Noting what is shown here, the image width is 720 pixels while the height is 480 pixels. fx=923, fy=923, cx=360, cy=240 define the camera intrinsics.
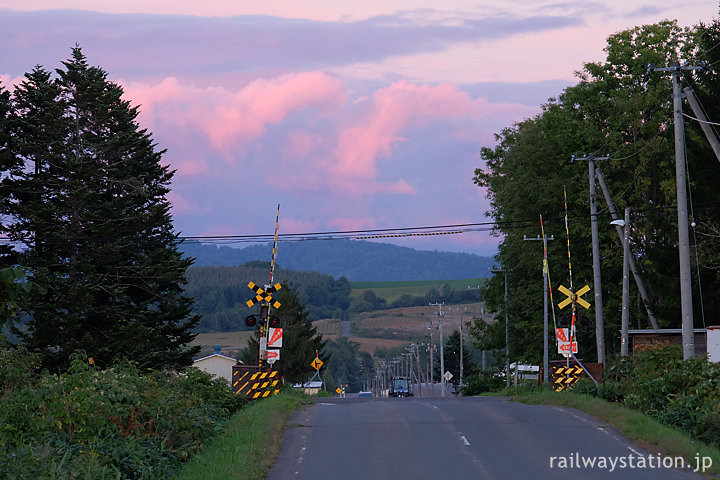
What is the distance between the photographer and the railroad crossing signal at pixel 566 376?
37125mm

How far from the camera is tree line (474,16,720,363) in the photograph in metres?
42.0

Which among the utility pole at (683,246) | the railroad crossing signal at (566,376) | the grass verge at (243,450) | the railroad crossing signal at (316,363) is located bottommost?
the railroad crossing signal at (316,363)

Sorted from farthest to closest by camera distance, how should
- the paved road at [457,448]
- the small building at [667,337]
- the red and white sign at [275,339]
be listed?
the small building at [667,337] < the red and white sign at [275,339] < the paved road at [457,448]

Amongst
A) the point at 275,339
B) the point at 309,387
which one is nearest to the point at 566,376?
the point at 275,339

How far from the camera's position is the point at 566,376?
37281 millimetres

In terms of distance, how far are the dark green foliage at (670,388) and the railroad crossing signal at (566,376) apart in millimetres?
5694

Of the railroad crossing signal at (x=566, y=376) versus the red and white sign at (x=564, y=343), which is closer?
the railroad crossing signal at (x=566, y=376)

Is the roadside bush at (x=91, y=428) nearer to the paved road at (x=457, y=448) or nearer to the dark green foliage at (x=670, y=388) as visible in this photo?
the paved road at (x=457, y=448)

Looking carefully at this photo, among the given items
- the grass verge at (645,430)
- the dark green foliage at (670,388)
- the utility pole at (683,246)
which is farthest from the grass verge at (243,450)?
the utility pole at (683,246)

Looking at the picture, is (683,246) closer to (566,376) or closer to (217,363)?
(566,376)

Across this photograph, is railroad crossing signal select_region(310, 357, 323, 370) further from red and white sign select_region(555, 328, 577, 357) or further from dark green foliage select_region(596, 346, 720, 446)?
dark green foliage select_region(596, 346, 720, 446)

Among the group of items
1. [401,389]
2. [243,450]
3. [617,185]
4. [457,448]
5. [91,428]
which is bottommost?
[401,389]

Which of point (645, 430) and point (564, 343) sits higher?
point (564, 343)

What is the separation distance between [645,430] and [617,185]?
34.5 m
